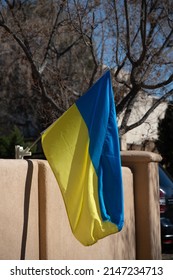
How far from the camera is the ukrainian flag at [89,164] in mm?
5516

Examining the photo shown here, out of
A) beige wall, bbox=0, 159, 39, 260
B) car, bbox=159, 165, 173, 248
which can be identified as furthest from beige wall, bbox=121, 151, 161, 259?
beige wall, bbox=0, 159, 39, 260

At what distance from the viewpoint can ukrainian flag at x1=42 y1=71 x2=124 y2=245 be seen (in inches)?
217

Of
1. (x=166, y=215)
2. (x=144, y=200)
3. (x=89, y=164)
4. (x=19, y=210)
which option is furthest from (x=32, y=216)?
(x=166, y=215)

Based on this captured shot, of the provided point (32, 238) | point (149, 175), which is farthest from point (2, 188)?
point (149, 175)

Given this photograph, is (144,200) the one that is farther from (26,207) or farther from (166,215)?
(26,207)

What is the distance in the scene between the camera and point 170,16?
11531mm

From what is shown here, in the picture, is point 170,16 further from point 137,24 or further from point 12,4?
point 12,4

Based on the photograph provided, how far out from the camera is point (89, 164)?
5.75 meters

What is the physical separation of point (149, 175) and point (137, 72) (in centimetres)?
305

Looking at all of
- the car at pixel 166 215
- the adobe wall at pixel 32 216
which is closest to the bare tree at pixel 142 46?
the car at pixel 166 215

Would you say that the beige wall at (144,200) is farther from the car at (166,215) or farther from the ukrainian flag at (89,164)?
the ukrainian flag at (89,164)

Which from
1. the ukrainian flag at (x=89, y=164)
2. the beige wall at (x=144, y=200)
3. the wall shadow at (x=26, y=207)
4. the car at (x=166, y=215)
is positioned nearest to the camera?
the ukrainian flag at (x=89, y=164)

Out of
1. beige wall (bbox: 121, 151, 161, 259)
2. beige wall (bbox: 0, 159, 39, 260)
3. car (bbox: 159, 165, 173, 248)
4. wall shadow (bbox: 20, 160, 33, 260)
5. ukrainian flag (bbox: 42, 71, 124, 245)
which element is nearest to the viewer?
beige wall (bbox: 0, 159, 39, 260)

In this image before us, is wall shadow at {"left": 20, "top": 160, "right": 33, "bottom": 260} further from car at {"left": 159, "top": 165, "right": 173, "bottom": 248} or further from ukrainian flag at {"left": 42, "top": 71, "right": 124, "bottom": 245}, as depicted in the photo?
car at {"left": 159, "top": 165, "right": 173, "bottom": 248}
